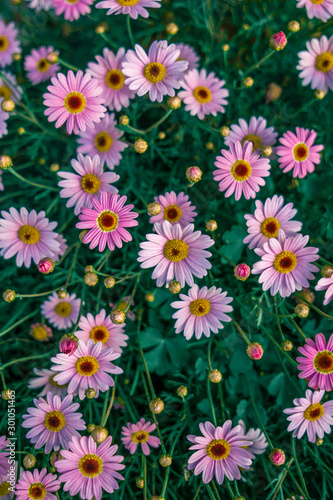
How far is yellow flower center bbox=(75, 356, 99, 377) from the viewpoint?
2406mm

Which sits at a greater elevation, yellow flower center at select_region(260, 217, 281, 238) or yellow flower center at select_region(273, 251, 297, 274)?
yellow flower center at select_region(260, 217, 281, 238)

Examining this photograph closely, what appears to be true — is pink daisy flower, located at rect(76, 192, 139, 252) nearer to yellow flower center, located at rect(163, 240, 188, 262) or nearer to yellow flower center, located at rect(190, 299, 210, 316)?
yellow flower center, located at rect(163, 240, 188, 262)

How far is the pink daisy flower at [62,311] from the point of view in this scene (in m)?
2.80

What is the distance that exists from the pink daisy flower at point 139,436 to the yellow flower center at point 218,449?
0.31 meters

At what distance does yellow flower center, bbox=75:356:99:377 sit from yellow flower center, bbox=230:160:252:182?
53.2 inches

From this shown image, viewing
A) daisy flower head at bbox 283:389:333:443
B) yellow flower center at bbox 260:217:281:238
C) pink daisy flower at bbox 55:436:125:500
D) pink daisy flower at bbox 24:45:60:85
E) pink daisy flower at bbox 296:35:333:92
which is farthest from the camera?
pink daisy flower at bbox 24:45:60:85

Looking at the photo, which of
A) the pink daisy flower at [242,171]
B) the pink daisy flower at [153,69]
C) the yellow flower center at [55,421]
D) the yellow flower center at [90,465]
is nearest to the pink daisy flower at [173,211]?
the pink daisy flower at [242,171]

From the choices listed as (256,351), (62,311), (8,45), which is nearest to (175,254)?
(256,351)

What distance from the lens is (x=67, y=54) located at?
3.63 m

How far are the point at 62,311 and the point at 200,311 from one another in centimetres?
94

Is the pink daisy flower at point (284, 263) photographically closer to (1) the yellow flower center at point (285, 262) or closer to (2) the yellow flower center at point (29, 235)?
(1) the yellow flower center at point (285, 262)

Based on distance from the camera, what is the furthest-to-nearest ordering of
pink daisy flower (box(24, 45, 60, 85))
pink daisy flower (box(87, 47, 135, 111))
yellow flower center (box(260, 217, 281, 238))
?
pink daisy flower (box(24, 45, 60, 85)) < pink daisy flower (box(87, 47, 135, 111)) < yellow flower center (box(260, 217, 281, 238))

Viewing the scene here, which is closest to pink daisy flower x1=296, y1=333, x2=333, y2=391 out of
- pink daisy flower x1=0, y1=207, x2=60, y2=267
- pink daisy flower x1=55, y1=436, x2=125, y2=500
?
pink daisy flower x1=55, y1=436, x2=125, y2=500

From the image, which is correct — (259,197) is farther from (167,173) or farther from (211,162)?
(167,173)
